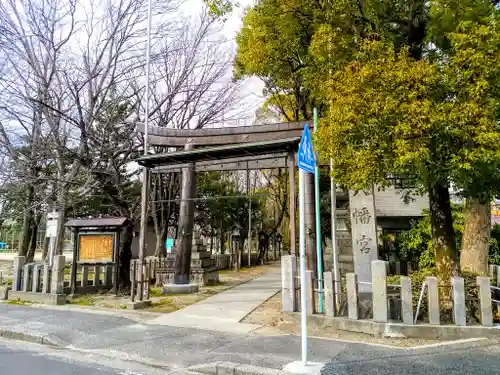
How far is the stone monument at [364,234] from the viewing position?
9.85 metres

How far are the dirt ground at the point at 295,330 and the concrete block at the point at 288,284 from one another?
305 millimetres

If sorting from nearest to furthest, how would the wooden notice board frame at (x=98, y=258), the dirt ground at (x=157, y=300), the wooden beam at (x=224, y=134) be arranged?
the dirt ground at (x=157, y=300) → the wooden beam at (x=224, y=134) → the wooden notice board frame at (x=98, y=258)

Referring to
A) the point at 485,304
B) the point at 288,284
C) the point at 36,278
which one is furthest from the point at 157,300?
the point at 485,304

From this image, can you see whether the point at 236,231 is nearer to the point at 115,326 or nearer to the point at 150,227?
the point at 150,227

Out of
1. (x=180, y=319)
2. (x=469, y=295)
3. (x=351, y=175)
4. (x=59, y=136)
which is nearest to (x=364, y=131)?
(x=351, y=175)

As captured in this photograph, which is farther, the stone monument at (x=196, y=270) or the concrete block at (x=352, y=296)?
the stone monument at (x=196, y=270)

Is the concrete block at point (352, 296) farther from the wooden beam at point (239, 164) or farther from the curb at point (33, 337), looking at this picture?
the curb at point (33, 337)

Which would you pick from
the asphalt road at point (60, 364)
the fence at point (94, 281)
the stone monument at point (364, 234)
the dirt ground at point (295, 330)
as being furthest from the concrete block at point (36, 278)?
the stone monument at point (364, 234)

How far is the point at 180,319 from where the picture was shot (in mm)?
8914

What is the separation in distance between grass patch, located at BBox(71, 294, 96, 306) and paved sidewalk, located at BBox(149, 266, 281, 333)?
10.2ft

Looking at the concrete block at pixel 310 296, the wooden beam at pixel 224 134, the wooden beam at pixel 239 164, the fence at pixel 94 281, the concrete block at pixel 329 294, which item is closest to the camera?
the concrete block at pixel 329 294

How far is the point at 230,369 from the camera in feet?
17.5

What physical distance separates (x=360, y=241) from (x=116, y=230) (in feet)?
24.9

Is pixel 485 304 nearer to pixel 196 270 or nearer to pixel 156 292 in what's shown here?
pixel 156 292
